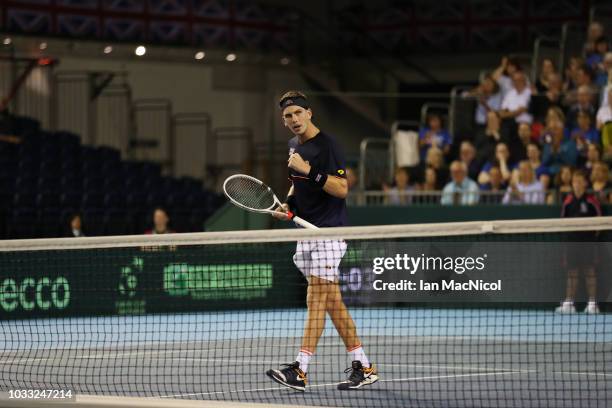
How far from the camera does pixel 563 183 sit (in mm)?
17062

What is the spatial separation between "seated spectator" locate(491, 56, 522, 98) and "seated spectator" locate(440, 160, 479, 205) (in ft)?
6.62

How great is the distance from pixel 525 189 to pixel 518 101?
1902 mm

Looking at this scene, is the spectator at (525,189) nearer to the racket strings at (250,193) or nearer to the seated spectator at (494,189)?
the seated spectator at (494,189)

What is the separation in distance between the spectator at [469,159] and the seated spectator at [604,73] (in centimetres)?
220

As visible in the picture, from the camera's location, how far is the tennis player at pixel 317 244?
28.5 ft

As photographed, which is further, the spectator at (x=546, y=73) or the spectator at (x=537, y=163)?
the spectator at (x=546, y=73)

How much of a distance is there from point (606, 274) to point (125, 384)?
8499mm

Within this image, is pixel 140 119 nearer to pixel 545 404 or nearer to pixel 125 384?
pixel 125 384

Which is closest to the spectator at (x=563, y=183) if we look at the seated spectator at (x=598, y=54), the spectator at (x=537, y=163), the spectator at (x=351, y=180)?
the spectator at (x=537, y=163)

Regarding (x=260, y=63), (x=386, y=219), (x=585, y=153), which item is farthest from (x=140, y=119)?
(x=585, y=153)

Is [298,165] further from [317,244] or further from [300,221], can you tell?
[317,244]

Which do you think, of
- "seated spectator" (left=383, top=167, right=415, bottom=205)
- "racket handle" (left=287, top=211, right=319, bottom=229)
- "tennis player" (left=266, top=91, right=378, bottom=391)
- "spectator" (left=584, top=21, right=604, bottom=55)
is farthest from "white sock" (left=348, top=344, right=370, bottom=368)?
"spectator" (left=584, top=21, right=604, bottom=55)

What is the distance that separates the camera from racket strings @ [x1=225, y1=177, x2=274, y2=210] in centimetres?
959

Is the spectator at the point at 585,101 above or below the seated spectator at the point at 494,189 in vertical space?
above
